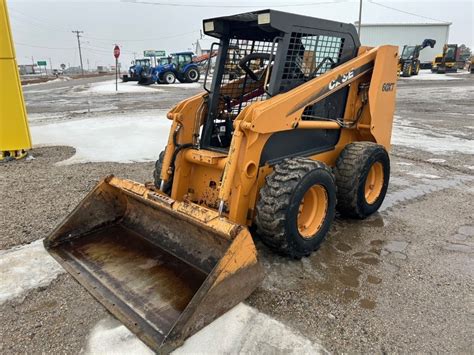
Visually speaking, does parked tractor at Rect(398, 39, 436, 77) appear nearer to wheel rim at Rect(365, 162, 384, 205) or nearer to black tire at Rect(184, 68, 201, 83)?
black tire at Rect(184, 68, 201, 83)

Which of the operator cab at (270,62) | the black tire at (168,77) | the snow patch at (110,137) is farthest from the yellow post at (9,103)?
the black tire at (168,77)

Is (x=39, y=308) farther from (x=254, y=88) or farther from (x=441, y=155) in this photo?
(x=441, y=155)

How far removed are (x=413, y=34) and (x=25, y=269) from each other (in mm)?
52377

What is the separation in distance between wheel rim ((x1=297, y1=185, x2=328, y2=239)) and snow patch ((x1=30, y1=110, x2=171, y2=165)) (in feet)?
14.1

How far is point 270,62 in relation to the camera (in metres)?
3.67

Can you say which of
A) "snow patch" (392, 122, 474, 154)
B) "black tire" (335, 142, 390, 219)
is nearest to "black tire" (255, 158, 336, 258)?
"black tire" (335, 142, 390, 219)

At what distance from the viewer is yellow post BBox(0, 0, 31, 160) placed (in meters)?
6.59

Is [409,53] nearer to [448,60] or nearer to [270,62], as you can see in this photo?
[448,60]

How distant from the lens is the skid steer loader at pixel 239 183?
2816 millimetres

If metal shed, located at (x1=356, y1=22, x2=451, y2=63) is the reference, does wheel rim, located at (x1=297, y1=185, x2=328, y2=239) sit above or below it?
below

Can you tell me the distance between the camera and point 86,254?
348 cm

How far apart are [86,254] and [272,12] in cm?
268

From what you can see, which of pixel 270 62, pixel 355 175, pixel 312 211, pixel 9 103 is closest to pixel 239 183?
pixel 312 211

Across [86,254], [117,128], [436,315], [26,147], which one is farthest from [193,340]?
[117,128]
